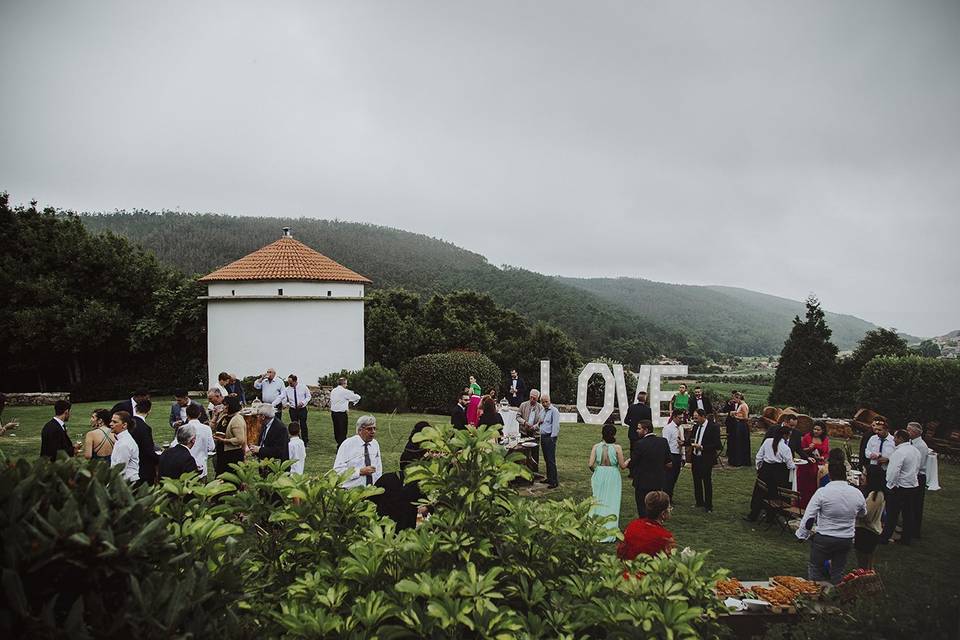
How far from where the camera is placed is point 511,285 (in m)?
76.8

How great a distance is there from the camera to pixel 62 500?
101 inches

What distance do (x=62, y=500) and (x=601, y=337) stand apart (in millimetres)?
59141

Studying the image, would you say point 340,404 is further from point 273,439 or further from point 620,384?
point 620,384

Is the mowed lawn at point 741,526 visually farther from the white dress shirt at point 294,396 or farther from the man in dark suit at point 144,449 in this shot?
the man in dark suit at point 144,449

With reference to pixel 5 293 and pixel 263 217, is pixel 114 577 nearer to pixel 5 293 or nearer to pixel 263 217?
pixel 5 293

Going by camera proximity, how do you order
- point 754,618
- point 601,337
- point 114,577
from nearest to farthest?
point 114,577 < point 754,618 < point 601,337

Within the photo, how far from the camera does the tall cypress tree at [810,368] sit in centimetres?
3086

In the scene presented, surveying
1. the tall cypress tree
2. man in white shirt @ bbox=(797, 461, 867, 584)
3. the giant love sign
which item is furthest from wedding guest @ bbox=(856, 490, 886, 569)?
the tall cypress tree

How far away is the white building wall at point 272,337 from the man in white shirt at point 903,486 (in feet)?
72.9

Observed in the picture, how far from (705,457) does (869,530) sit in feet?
11.1

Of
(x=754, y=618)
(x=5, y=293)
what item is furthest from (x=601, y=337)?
(x=754, y=618)

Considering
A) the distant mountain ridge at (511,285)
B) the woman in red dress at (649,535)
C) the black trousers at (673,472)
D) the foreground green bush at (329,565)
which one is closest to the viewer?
the foreground green bush at (329,565)

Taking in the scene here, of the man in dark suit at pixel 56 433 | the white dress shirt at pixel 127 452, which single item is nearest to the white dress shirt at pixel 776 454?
the white dress shirt at pixel 127 452

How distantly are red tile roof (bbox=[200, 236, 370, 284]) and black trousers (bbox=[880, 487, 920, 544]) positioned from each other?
22.8 m
